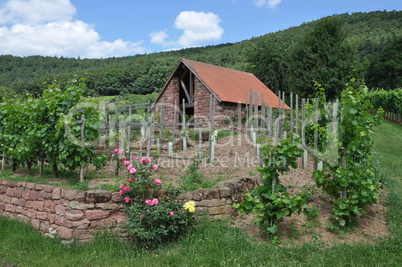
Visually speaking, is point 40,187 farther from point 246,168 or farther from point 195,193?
point 246,168

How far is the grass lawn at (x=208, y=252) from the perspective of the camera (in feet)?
13.3

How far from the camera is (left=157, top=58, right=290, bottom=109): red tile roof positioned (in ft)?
48.5

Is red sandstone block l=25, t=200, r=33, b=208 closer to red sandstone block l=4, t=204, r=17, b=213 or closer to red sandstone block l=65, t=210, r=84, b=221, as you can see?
red sandstone block l=4, t=204, r=17, b=213

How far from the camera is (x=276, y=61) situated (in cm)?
2819

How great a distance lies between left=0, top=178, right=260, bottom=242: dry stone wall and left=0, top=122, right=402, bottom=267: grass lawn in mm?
215

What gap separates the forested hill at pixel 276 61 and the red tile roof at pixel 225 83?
176 inches

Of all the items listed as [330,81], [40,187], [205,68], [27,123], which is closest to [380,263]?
[40,187]

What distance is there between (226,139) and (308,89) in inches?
457

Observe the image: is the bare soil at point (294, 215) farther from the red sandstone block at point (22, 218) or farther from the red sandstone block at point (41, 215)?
the red sandstone block at point (22, 218)

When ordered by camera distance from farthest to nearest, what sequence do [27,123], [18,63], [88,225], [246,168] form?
[18,63] < [246,168] < [27,123] < [88,225]

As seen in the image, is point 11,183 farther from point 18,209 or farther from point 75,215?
point 75,215

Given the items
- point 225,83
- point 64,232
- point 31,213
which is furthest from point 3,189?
point 225,83

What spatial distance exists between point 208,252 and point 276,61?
2601 centimetres

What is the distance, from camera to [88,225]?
505cm
